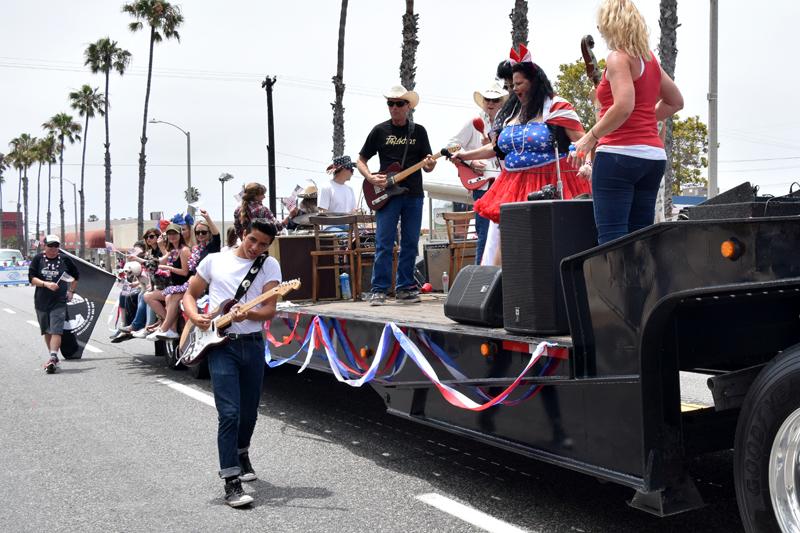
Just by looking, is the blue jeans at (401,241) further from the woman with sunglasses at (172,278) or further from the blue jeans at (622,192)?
the woman with sunglasses at (172,278)

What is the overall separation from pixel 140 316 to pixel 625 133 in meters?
9.29

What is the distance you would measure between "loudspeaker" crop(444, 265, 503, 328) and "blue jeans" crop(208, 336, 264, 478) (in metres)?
1.32

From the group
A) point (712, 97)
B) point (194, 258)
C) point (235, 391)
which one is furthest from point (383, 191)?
point (712, 97)

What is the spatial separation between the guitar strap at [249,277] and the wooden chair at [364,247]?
9.62 feet

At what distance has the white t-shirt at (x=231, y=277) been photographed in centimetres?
535

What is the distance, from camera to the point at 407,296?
290 inches

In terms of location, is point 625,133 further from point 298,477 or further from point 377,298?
point 377,298

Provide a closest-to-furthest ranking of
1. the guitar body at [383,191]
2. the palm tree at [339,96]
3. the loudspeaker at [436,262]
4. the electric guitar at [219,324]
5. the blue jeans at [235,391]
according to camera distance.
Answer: the blue jeans at [235,391] → the electric guitar at [219,324] → the guitar body at [383,191] → the loudspeaker at [436,262] → the palm tree at [339,96]

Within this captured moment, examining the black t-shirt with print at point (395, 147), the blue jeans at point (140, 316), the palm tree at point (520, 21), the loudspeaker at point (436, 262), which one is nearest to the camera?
the black t-shirt with print at point (395, 147)

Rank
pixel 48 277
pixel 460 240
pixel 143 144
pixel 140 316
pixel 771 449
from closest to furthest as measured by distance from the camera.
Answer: pixel 771 449 → pixel 460 240 → pixel 48 277 → pixel 140 316 → pixel 143 144

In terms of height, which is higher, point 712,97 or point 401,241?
Result: point 712,97

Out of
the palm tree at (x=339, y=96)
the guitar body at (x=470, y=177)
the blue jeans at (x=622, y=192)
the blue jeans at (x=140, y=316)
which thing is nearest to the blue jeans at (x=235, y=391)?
the blue jeans at (x=622, y=192)

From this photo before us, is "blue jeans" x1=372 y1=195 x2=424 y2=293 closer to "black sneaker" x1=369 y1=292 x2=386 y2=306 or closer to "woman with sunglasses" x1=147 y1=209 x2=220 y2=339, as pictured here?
"black sneaker" x1=369 y1=292 x2=386 y2=306

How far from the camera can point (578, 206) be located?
4.29 m
